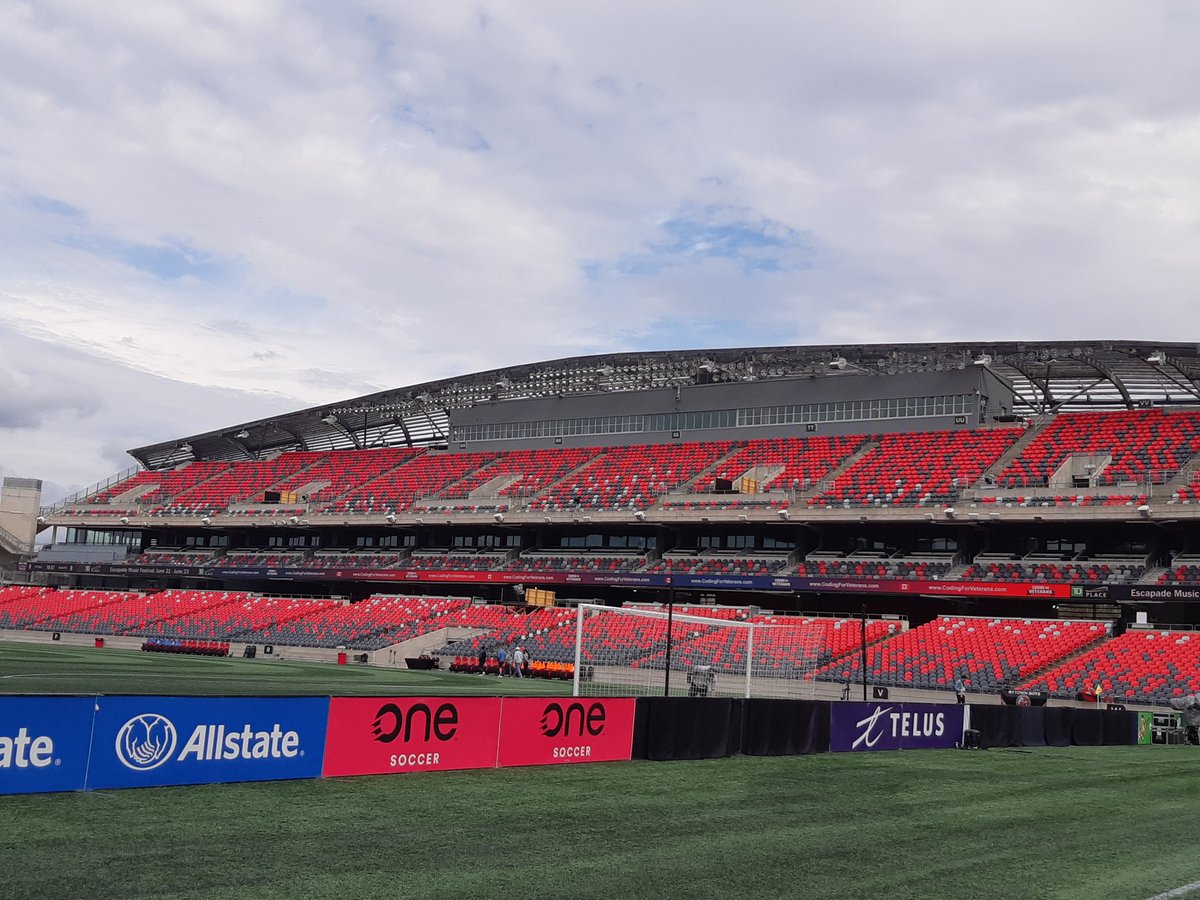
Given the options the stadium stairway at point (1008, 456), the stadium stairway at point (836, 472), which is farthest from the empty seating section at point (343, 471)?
the stadium stairway at point (1008, 456)

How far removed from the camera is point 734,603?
198ft

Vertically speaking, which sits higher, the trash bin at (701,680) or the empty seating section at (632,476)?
the empty seating section at (632,476)

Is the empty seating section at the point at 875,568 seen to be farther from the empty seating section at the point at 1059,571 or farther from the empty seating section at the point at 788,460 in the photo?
the empty seating section at the point at 788,460

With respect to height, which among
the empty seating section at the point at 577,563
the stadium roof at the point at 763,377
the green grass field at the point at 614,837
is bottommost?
the green grass field at the point at 614,837

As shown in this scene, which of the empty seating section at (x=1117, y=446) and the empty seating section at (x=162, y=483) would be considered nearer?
the empty seating section at (x=1117, y=446)

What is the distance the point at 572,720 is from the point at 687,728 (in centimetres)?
271

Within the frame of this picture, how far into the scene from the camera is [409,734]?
53.9 feet

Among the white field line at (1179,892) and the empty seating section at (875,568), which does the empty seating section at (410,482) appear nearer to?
the empty seating section at (875,568)

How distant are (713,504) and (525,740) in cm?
4061

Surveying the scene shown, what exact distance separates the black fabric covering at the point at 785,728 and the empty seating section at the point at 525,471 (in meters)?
44.1

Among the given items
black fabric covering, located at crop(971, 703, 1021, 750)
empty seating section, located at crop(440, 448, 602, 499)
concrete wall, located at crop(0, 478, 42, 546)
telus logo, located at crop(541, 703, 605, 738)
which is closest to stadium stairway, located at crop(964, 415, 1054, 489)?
black fabric covering, located at crop(971, 703, 1021, 750)

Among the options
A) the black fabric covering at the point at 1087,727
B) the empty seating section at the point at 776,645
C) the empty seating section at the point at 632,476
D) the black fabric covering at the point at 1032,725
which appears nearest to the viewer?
the black fabric covering at the point at 1032,725

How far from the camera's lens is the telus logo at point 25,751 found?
40.0ft

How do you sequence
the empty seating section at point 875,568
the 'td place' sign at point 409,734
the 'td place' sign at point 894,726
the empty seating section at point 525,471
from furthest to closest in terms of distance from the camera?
the empty seating section at point 525,471 < the empty seating section at point 875,568 < the 'td place' sign at point 894,726 < the 'td place' sign at point 409,734
